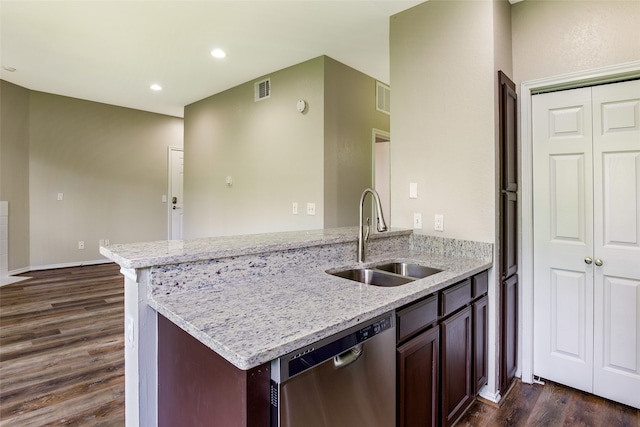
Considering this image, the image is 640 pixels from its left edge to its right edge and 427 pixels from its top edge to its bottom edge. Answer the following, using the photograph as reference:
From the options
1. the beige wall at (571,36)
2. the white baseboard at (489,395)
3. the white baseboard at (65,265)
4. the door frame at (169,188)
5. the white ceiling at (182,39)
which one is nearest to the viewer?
the beige wall at (571,36)

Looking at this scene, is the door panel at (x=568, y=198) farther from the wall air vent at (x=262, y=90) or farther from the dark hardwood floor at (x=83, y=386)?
the wall air vent at (x=262, y=90)

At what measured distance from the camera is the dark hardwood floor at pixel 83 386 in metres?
1.94

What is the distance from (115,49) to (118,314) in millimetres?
2744

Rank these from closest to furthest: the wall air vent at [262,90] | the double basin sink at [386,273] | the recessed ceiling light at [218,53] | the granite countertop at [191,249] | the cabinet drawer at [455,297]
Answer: the granite countertop at [191,249] → the cabinet drawer at [455,297] → the double basin sink at [386,273] → the recessed ceiling light at [218,53] → the wall air vent at [262,90]

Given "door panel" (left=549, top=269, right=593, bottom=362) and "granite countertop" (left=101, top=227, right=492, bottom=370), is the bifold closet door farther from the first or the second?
"granite countertop" (left=101, top=227, right=492, bottom=370)

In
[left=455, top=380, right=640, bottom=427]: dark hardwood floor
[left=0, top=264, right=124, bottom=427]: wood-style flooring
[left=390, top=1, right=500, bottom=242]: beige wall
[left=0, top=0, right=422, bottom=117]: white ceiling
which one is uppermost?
[left=0, top=0, right=422, bottom=117]: white ceiling

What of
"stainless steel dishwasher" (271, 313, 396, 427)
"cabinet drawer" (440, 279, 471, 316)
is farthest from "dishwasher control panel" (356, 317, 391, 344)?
"cabinet drawer" (440, 279, 471, 316)

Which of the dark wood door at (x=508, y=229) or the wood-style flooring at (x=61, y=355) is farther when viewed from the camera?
the dark wood door at (x=508, y=229)

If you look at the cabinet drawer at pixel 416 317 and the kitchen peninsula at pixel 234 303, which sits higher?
the kitchen peninsula at pixel 234 303

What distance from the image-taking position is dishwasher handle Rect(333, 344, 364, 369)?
3.63 feet

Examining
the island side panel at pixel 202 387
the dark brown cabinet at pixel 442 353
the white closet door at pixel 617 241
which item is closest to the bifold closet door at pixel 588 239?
the white closet door at pixel 617 241

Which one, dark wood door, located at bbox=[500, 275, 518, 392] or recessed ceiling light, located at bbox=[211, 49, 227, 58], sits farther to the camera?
recessed ceiling light, located at bbox=[211, 49, 227, 58]

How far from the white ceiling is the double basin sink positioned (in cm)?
193

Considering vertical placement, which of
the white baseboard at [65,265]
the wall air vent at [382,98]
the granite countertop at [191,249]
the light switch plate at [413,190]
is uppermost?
the wall air vent at [382,98]
